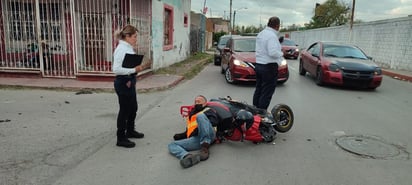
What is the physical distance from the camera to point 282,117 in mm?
5254

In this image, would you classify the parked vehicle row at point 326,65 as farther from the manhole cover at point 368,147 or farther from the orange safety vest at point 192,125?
the orange safety vest at point 192,125

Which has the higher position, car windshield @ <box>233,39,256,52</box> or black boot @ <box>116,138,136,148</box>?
car windshield @ <box>233,39,256,52</box>

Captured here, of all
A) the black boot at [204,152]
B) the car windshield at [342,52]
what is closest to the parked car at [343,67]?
the car windshield at [342,52]

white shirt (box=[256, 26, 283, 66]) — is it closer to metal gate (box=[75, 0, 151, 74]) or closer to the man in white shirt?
the man in white shirt

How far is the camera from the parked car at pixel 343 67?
9484 mm

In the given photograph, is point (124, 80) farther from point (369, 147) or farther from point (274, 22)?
point (369, 147)

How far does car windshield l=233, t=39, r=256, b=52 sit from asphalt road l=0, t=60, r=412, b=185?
386 cm

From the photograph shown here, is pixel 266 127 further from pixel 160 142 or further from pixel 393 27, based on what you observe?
pixel 393 27

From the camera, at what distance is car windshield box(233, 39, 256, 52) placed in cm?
1117

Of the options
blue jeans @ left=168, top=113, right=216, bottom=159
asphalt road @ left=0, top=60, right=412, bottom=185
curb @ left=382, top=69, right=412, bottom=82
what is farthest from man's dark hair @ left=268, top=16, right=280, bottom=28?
curb @ left=382, top=69, right=412, bottom=82

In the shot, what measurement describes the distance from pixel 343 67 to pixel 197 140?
6837 mm

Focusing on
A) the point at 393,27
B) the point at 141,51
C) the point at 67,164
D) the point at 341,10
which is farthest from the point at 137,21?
the point at 341,10

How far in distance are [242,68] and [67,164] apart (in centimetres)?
674

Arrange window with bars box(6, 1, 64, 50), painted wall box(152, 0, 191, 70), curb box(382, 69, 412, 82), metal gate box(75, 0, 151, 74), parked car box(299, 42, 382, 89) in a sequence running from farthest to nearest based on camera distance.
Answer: curb box(382, 69, 412, 82) < painted wall box(152, 0, 191, 70) < metal gate box(75, 0, 151, 74) < window with bars box(6, 1, 64, 50) < parked car box(299, 42, 382, 89)
